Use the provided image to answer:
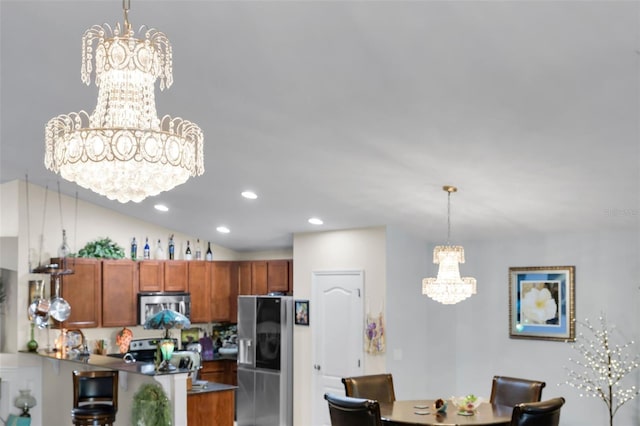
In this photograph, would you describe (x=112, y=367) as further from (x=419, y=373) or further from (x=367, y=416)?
(x=419, y=373)

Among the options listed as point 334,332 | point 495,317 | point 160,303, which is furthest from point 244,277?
point 495,317

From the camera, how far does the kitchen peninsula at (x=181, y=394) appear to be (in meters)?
5.93

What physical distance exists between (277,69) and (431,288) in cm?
264

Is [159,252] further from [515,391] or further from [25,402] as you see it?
[515,391]

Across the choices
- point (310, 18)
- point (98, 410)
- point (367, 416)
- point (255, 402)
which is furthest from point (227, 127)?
point (255, 402)

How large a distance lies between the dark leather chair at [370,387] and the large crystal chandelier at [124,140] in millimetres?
3951

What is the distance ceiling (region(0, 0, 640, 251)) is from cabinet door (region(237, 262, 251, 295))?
8.59 feet

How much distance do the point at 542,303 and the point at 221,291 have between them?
439cm

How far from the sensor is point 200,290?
9.46 metres

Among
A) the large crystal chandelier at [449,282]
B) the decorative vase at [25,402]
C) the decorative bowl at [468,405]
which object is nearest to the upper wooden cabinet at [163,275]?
the decorative vase at [25,402]

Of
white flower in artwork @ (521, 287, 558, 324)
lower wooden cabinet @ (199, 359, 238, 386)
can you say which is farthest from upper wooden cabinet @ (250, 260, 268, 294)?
white flower in artwork @ (521, 287, 558, 324)

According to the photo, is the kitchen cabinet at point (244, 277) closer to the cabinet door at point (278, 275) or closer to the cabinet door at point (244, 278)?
the cabinet door at point (244, 278)

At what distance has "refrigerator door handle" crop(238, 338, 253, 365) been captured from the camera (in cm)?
880

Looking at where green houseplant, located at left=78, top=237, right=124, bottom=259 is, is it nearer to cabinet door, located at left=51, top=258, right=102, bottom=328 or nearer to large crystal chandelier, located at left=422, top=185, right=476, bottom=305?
cabinet door, located at left=51, top=258, right=102, bottom=328
